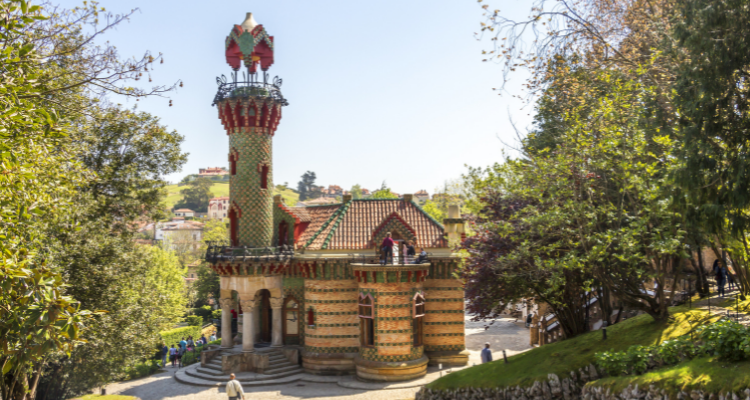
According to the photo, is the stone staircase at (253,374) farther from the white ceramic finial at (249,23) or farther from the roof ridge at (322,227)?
the white ceramic finial at (249,23)

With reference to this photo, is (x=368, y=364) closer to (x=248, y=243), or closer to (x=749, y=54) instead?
(x=248, y=243)

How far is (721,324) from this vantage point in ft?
33.6

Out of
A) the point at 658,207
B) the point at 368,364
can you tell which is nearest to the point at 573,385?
the point at 658,207

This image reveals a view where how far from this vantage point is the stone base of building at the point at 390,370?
22344mm

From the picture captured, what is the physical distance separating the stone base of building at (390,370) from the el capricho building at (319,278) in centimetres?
4

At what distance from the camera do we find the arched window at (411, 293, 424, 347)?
23.7 meters

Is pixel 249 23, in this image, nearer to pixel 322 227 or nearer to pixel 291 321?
pixel 322 227

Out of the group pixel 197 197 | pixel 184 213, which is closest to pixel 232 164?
pixel 184 213

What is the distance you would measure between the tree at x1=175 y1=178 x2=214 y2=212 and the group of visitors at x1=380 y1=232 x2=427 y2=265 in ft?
427

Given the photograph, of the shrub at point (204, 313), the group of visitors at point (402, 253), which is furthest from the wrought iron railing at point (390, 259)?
the shrub at point (204, 313)

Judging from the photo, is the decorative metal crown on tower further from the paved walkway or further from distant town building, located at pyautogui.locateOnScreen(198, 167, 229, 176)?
distant town building, located at pyautogui.locateOnScreen(198, 167, 229, 176)

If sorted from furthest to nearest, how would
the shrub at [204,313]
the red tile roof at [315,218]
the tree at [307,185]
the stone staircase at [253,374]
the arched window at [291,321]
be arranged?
the tree at [307,185], the shrub at [204,313], the red tile roof at [315,218], the arched window at [291,321], the stone staircase at [253,374]

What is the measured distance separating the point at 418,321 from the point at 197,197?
13105cm

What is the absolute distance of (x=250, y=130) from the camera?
25531 mm
